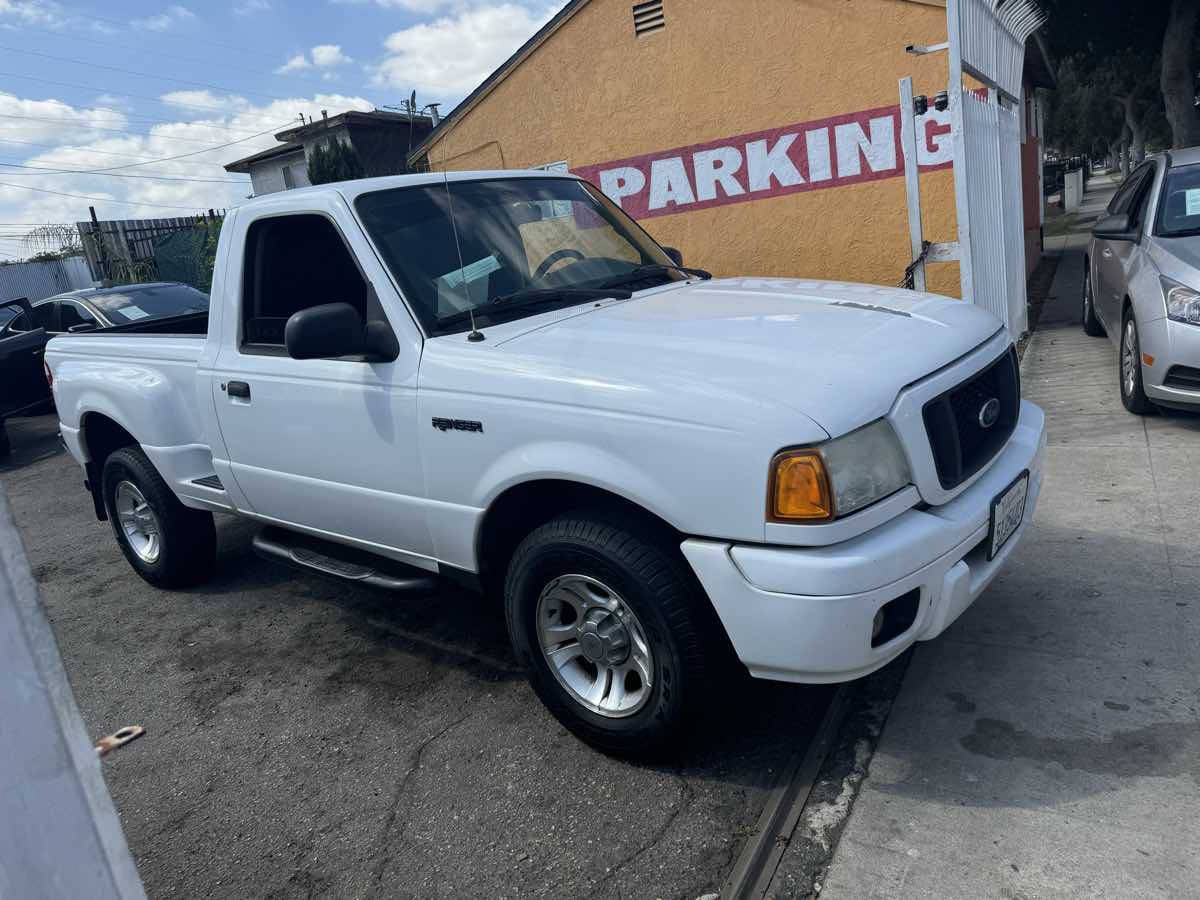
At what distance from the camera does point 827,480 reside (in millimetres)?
2498

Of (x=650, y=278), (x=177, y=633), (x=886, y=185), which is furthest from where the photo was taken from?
(x=886, y=185)

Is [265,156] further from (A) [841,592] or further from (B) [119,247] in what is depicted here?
(A) [841,592]

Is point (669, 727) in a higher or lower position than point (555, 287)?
lower

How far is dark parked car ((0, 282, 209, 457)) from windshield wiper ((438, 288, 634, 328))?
733cm

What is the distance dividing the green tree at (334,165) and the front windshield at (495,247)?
16.6 metres

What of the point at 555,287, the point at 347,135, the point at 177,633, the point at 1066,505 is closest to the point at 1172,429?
the point at 1066,505

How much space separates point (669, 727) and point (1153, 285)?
472cm

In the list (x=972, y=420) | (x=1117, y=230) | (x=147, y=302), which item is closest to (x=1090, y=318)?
(x=1117, y=230)

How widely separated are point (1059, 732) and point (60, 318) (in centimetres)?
1141

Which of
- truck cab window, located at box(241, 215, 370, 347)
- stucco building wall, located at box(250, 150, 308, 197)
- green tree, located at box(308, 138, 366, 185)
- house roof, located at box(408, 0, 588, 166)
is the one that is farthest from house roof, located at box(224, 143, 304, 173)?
truck cab window, located at box(241, 215, 370, 347)

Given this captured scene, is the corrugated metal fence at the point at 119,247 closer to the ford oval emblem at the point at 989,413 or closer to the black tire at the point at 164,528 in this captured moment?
the black tire at the point at 164,528

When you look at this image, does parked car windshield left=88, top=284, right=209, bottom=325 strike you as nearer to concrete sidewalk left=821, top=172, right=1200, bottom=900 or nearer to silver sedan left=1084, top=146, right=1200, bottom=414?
silver sedan left=1084, top=146, right=1200, bottom=414

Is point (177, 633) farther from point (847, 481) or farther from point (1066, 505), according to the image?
point (1066, 505)

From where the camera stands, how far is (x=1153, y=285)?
19.1 feet
